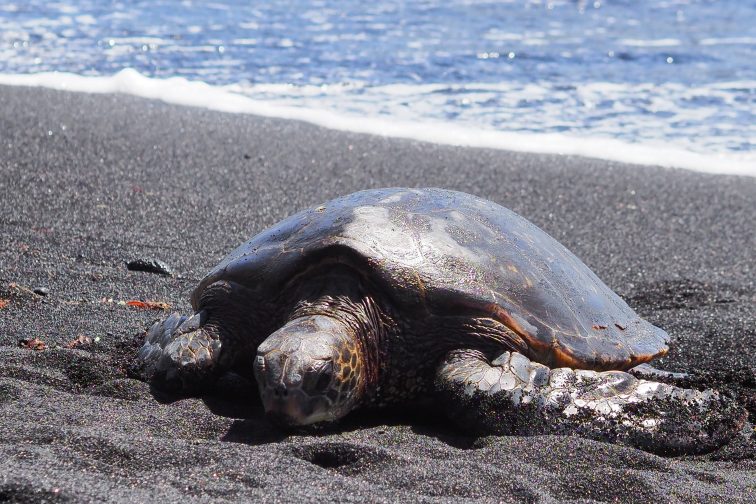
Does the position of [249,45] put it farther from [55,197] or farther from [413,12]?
[55,197]

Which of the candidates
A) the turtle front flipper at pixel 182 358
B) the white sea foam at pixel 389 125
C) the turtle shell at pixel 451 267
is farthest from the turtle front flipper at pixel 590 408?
the white sea foam at pixel 389 125

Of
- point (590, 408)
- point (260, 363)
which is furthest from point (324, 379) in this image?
point (590, 408)

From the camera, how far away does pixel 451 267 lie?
12.0 feet

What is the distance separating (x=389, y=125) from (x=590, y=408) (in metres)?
6.50

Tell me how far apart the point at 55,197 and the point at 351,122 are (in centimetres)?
381

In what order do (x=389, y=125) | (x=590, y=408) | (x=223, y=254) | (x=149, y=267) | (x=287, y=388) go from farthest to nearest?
(x=389, y=125) < (x=223, y=254) < (x=149, y=267) < (x=590, y=408) < (x=287, y=388)

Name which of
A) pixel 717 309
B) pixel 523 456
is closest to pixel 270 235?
pixel 523 456

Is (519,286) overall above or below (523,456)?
above

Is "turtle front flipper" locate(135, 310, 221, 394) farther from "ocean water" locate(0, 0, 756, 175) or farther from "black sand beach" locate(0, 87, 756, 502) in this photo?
"ocean water" locate(0, 0, 756, 175)

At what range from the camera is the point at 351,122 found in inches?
379

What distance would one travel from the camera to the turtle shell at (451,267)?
3.60m

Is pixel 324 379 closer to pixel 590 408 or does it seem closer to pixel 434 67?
pixel 590 408

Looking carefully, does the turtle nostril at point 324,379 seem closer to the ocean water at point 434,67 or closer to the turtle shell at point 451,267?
the turtle shell at point 451,267

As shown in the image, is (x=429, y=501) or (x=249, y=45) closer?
(x=429, y=501)
